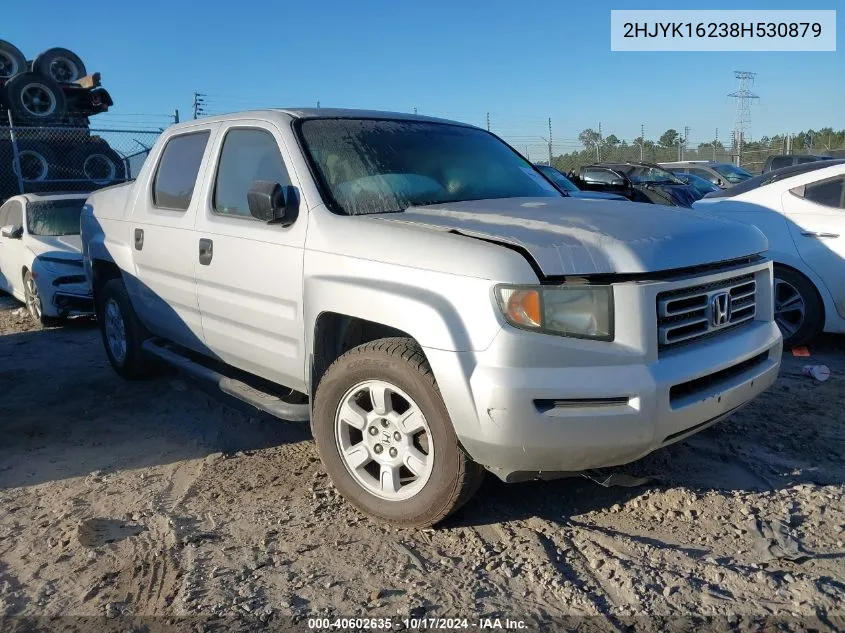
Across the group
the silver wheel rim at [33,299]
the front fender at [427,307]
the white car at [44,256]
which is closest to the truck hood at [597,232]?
the front fender at [427,307]

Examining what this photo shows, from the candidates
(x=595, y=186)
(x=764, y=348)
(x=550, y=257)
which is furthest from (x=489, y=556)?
(x=595, y=186)

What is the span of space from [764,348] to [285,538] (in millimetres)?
2274

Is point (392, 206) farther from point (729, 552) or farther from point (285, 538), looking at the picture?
point (729, 552)

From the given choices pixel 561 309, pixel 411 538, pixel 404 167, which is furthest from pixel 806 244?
pixel 411 538

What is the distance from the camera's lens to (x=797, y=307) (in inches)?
226

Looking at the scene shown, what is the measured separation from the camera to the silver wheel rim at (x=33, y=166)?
43.9 ft

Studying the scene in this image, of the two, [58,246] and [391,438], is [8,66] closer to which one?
[58,246]

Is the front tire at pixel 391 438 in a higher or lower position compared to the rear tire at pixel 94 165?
lower

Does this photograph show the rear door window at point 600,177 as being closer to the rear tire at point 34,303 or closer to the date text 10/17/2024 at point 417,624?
the date text 10/17/2024 at point 417,624

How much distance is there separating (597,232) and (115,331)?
4.06 m

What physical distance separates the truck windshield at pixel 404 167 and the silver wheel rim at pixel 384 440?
0.93m

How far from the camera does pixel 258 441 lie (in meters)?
4.33

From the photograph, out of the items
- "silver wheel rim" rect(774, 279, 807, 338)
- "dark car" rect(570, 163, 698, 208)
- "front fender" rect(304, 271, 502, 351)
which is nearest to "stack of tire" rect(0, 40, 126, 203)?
"dark car" rect(570, 163, 698, 208)

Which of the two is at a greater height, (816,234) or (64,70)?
(64,70)
